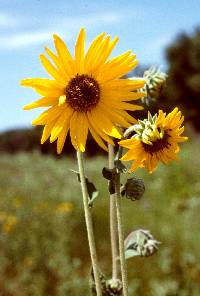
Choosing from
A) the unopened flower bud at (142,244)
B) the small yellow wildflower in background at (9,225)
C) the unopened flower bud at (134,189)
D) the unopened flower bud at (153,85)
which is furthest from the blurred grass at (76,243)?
the unopened flower bud at (153,85)

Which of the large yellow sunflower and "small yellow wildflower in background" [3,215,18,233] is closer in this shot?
the large yellow sunflower

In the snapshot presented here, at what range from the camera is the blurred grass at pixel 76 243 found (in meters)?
3.78

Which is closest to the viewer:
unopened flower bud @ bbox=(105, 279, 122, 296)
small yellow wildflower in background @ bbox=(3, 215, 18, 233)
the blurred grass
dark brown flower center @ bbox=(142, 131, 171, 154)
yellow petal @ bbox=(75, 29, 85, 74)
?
yellow petal @ bbox=(75, 29, 85, 74)

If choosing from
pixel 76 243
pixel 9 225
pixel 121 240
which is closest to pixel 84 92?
pixel 121 240

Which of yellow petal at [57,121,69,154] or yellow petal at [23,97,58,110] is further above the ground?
yellow petal at [23,97,58,110]

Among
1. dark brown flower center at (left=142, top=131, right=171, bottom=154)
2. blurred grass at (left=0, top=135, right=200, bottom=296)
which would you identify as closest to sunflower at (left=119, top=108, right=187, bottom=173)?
dark brown flower center at (left=142, top=131, right=171, bottom=154)

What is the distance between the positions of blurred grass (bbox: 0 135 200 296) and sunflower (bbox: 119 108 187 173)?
180 cm

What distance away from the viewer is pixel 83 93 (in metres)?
1.44

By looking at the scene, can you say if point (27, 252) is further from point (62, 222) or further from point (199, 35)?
point (199, 35)

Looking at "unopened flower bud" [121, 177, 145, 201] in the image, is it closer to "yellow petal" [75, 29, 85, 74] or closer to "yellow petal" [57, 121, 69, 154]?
"yellow petal" [57, 121, 69, 154]

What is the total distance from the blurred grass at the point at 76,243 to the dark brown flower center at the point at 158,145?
1798 mm

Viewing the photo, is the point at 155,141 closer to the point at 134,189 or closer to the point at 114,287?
the point at 134,189

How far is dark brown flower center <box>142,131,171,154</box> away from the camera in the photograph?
1397mm

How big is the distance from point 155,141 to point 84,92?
234mm
